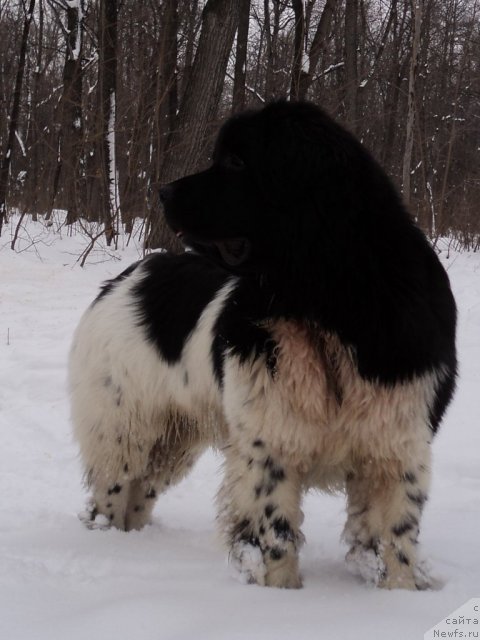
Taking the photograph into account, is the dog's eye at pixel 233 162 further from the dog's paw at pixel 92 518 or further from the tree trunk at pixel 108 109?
the tree trunk at pixel 108 109

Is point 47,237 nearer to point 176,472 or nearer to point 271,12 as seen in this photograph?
point 271,12

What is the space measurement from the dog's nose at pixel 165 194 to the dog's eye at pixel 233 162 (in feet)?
0.78

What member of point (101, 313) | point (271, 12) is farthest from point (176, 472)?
point (271, 12)

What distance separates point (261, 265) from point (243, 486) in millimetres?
825

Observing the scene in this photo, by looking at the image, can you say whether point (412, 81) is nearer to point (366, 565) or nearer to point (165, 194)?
point (165, 194)

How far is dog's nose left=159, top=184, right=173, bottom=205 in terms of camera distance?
277 centimetres

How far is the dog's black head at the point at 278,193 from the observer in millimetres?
2480

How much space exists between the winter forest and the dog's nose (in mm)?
2515

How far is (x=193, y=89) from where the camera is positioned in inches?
379

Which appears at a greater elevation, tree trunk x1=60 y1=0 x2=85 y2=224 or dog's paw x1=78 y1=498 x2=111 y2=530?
tree trunk x1=60 y1=0 x2=85 y2=224

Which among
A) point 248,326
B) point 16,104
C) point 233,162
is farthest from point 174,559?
point 16,104

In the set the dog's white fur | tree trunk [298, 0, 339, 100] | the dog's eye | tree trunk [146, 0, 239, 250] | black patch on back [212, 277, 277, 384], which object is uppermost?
tree trunk [298, 0, 339, 100]

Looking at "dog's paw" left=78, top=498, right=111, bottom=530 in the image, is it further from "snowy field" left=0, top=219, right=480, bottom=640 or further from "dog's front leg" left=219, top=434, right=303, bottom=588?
"dog's front leg" left=219, top=434, right=303, bottom=588

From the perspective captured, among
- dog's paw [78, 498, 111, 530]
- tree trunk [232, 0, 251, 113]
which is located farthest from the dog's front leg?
tree trunk [232, 0, 251, 113]
